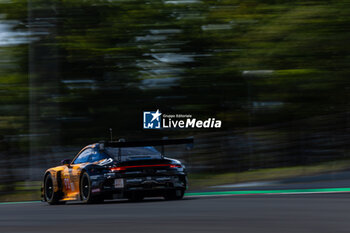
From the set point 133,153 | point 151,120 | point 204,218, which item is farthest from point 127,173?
point 151,120

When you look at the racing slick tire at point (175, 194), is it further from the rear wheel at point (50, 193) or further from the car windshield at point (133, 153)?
the rear wheel at point (50, 193)

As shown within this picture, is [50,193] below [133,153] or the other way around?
below

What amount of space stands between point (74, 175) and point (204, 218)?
584 centimetres

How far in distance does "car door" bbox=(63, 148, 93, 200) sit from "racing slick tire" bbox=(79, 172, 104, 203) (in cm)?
23

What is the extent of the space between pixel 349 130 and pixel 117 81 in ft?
25.2

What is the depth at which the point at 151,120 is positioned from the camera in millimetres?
24453

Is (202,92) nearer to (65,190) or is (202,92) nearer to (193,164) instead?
(193,164)

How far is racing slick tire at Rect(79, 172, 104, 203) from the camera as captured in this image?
1385 cm

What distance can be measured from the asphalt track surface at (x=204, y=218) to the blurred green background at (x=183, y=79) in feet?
34.1

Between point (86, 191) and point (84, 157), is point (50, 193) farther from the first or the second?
point (86, 191)

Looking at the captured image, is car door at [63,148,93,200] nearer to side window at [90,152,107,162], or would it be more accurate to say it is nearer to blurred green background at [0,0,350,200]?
side window at [90,152,107,162]

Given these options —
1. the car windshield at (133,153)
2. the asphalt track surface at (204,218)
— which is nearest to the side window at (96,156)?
the car windshield at (133,153)

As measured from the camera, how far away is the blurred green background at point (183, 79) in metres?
22.3

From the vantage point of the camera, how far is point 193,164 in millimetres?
22406
